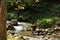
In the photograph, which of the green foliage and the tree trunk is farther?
the green foliage

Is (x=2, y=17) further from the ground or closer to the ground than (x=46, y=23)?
further from the ground

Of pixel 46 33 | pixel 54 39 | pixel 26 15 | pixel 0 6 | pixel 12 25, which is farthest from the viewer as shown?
pixel 26 15

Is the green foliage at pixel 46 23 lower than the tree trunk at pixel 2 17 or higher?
lower

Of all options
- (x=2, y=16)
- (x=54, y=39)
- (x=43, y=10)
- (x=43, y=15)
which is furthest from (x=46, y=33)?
(x=2, y=16)

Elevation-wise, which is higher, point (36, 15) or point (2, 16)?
point (2, 16)

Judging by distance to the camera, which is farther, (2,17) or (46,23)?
(46,23)

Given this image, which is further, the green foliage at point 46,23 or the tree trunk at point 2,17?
the green foliage at point 46,23

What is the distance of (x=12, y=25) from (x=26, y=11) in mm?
4217

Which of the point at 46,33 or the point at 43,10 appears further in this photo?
the point at 43,10

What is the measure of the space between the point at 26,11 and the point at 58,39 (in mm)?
8398

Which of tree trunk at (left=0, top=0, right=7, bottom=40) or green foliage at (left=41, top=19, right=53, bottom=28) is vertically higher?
tree trunk at (left=0, top=0, right=7, bottom=40)

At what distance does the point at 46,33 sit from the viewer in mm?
13727

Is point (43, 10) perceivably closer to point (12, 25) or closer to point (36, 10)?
point (36, 10)

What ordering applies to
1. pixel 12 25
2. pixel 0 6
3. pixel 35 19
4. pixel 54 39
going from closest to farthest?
pixel 0 6
pixel 54 39
pixel 12 25
pixel 35 19
